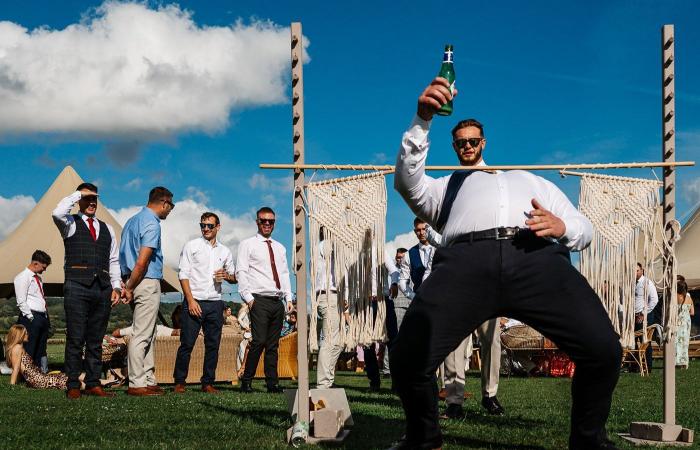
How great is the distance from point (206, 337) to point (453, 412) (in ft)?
12.6

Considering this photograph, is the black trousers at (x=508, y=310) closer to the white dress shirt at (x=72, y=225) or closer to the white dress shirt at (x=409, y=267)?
the white dress shirt at (x=409, y=267)

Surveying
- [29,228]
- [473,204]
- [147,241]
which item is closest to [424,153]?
[473,204]

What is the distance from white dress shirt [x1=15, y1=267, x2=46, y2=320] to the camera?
38.3 ft

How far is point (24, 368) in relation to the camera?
34.1ft

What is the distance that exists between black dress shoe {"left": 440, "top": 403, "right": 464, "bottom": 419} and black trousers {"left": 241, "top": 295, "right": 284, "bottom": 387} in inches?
123

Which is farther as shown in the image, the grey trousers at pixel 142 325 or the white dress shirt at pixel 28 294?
the white dress shirt at pixel 28 294

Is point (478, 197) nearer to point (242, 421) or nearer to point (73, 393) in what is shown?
point (242, 421)

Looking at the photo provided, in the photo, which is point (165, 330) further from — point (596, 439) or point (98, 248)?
point (596, 439)

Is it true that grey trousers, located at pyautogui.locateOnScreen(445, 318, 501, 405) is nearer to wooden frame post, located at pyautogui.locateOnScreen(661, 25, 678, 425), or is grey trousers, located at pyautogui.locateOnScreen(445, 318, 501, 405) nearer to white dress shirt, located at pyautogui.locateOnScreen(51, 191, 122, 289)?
wooden frame post, located at pyautogui.locateOnScreen(661, 25, 678, 425)

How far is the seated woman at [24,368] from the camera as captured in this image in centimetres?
1020

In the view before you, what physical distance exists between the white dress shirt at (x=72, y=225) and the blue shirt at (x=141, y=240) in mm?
87

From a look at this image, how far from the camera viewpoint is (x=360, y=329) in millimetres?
5273

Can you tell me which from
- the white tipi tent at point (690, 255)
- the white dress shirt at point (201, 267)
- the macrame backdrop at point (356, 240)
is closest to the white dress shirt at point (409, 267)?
the macrame backdrop at point (356, 240)

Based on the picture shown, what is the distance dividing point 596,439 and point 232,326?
10.00m
